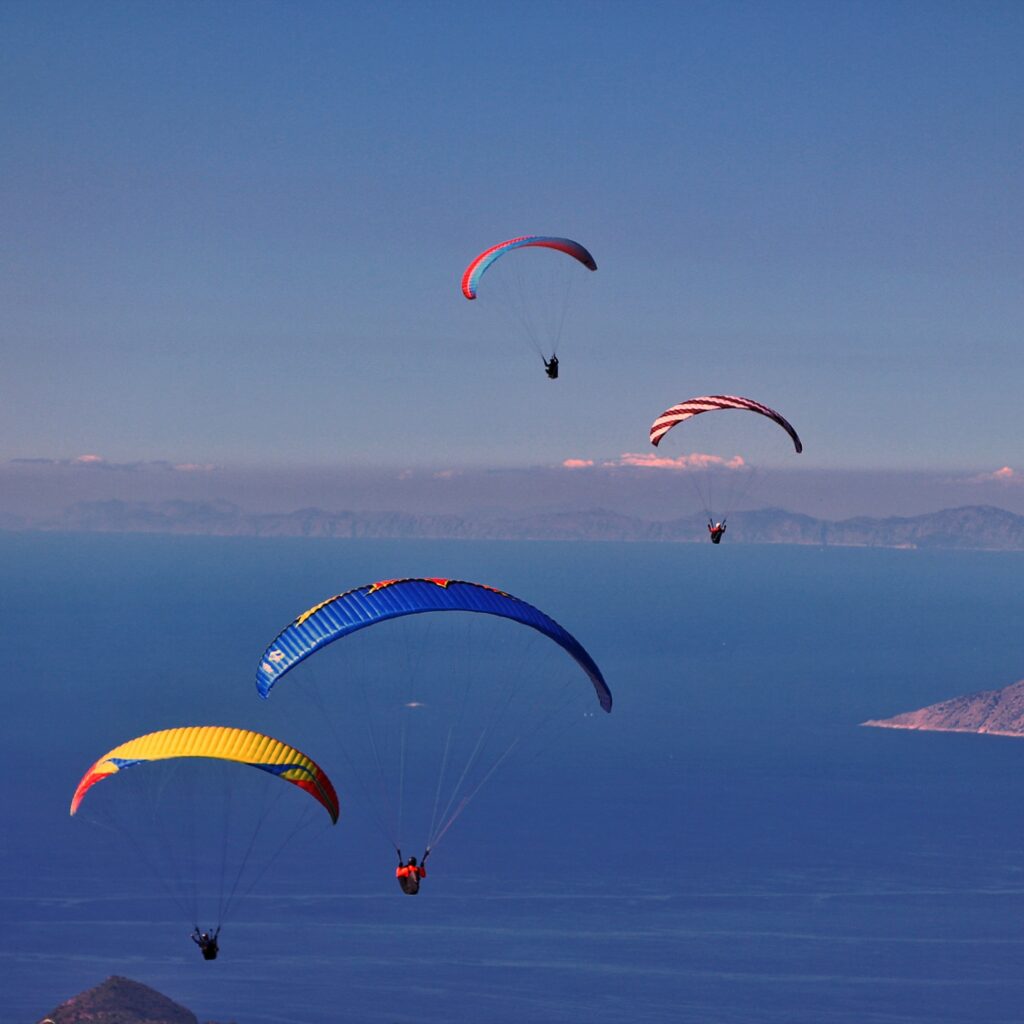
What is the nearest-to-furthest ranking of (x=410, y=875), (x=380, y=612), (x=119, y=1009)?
(x=380, y=612) < (x=410, y=875) < (x=119, y=1009)

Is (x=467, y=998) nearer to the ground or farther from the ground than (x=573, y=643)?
nearer to the ground

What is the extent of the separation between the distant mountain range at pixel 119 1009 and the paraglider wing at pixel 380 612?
87163 mm

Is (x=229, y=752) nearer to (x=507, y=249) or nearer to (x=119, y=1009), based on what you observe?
(x=507, y=249)

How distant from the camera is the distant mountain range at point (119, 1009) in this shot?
4606 inches

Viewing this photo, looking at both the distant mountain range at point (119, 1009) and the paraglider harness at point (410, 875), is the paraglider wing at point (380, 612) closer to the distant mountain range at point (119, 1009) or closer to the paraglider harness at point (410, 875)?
the paraglider harness at point (410, 875)

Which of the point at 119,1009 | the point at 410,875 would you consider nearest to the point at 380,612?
the point at 410,875

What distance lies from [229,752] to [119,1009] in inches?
3589

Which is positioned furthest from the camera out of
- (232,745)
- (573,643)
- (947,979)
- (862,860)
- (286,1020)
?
(862,860)

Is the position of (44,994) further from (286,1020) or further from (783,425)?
(783,425)

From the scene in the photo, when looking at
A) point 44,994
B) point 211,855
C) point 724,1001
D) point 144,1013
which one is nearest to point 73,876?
point 211,855

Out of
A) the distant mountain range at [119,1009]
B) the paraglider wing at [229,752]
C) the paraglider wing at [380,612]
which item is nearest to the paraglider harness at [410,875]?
the paraglider wing at [229,752]

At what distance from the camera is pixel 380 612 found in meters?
37.7

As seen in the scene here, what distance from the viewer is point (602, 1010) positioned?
14012 centimetres

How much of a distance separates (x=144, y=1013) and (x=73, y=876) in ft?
214
